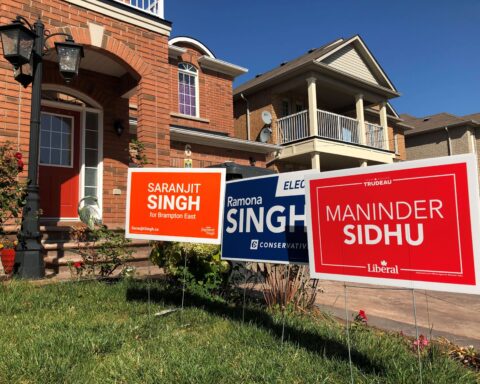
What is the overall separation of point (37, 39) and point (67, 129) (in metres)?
2.99

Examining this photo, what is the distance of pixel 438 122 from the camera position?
91.2 feet

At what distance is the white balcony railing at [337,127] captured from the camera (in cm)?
1678

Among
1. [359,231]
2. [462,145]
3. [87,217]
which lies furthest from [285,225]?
[462,145]

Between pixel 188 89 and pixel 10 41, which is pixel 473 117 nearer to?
pixel 188 89

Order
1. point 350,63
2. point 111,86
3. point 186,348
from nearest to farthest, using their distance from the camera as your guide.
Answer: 1. point 186,348
2. point 111,86
3. point 350,63

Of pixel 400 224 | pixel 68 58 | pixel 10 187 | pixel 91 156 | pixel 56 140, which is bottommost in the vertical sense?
pixel 400 224

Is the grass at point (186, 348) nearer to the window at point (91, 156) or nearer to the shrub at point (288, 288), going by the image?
the shrub at point (288, 288)

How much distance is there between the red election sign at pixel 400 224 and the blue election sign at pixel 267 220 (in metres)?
0.34

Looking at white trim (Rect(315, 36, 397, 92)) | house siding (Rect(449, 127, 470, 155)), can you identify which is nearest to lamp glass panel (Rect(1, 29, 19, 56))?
white trim (Rect(315, 36, 397, 92))

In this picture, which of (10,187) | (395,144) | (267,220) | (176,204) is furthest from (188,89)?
(395,144)

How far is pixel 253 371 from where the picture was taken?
2.65m

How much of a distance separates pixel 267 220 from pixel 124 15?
6.34 m

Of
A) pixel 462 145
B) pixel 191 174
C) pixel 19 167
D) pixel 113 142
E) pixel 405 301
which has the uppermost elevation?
pixel 462 145

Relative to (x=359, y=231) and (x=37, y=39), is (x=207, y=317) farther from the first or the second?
(x=37, y=39)
